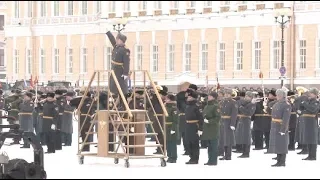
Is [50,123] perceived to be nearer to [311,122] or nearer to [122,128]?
[122,128]

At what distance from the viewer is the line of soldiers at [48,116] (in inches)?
1149

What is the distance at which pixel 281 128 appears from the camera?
24.4 meters

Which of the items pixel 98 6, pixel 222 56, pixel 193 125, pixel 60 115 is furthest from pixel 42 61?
pixel 193 125

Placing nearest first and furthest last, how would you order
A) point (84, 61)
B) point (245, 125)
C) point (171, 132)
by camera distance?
point (171, 132), point (245, 125), point (84, 61)

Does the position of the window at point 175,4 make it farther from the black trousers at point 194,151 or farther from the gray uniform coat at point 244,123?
the black trousers at point 194,151

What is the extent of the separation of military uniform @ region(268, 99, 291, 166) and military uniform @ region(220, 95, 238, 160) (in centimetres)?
214

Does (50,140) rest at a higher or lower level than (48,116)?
lower

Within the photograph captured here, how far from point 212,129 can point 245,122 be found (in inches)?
151

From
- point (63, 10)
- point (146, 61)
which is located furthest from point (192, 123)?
point (63, 10)

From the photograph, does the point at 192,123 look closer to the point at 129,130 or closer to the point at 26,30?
the point at 129,130

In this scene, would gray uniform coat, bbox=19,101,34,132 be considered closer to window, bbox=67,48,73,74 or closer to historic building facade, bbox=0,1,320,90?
historic building facade, bbox=0,1,320,90

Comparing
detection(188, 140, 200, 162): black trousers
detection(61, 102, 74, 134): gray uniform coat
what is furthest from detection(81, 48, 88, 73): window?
detection(188, 140, 200, 162): black trousers

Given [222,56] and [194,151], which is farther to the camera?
[222,56]

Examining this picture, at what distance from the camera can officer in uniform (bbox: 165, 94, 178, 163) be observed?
2584 centimetres
